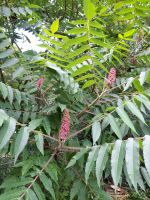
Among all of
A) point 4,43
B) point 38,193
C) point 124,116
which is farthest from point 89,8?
point 38,193

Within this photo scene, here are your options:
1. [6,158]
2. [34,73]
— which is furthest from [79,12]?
[6,158]

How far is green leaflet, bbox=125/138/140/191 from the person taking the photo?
4.48ft

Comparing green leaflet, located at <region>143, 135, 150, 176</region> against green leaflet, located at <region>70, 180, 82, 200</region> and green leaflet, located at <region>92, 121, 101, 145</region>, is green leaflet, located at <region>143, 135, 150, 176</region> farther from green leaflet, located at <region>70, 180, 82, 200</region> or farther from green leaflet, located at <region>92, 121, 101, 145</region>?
green leaflet, located at <region>70, 180, 82, 200</region>

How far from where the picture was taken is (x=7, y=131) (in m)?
1.59

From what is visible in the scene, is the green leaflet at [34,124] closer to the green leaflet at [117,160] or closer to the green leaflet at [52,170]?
the green leaflet at [52,170]

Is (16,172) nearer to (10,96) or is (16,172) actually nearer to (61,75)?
(10,96)

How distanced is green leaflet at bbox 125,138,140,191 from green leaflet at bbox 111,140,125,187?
0.11 ft

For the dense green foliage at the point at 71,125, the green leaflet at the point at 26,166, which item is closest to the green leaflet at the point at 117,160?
the dense green foliage at the point at 71,125

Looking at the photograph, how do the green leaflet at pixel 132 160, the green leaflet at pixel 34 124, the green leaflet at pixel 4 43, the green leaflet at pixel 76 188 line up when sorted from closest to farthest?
1. the green leaflet at pixel 132 160
2. the green leaflet at pixel 34 124
3. the green leaflet at pixel 76 188
4. the green leaflet at pixel 4 43

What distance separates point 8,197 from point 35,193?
19 centimetres

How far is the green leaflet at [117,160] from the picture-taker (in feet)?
4.56

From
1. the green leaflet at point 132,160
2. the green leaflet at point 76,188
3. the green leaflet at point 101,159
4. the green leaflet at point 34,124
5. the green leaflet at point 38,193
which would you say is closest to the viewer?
the green leaflet at point 132,160

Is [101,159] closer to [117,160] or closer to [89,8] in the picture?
[117,160]

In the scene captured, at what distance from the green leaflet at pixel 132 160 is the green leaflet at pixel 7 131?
1.88 feet
